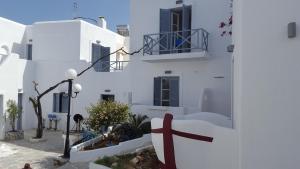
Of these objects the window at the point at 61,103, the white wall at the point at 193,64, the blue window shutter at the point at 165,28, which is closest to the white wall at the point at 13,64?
the window at the point at 61,103

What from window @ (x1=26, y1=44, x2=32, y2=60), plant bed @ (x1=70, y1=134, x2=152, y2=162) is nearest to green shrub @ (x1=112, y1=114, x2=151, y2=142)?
plant bed @ (x1=70, y1=134, x2=152, y2=162)

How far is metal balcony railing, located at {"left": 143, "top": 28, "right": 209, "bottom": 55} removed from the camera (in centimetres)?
1433

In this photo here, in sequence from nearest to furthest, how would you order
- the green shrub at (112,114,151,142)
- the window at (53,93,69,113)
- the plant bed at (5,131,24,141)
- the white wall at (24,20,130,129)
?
1. the green shrub at (112,114,151,142)
2. the plant bed at (5,131,24,141)
3. the white wall at (24,20,130,129)
4. the window at (53,93,69,113)

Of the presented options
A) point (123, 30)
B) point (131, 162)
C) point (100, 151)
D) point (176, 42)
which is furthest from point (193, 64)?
point (123, 30)

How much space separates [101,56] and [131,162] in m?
14.7

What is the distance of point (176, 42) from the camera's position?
1516 cm

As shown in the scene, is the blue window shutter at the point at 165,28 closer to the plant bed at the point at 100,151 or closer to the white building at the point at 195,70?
the white building at the point at 195,70

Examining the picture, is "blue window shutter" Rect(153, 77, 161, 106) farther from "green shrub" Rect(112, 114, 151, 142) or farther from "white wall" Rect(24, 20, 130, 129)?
"white wall" Rect(24, 20, 130, 129)

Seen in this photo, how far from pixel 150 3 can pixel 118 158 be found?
893 cm

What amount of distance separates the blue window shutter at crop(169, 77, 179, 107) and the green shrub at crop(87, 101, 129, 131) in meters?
2.46

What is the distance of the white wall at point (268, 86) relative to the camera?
5633 mm

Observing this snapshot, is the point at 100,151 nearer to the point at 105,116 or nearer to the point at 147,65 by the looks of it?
the point at 105,116

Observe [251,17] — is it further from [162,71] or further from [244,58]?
[162,71]

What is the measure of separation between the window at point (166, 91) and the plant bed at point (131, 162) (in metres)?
4.90
